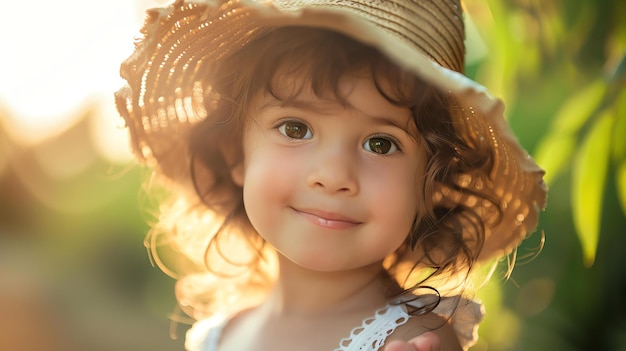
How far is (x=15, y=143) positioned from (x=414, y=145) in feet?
8.39

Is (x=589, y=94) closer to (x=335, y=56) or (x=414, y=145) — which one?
(x=414, y=145)

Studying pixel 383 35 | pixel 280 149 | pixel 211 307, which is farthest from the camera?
pixel 211 307

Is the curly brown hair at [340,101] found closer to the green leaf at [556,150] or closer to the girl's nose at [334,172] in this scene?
the girl's nose at [334,172]

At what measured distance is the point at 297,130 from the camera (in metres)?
1.19

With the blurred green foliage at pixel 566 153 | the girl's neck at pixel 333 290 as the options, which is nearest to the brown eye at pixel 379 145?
the girl's neck at pixel 333 290

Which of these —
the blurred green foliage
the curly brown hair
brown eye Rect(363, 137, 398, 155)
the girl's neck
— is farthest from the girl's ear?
the blurred green foliage

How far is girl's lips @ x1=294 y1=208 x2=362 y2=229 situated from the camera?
115 centimetres

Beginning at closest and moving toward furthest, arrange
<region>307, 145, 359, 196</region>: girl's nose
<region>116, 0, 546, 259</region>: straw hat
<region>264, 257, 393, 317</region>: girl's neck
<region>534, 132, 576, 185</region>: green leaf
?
1. <region>116, 0, 546, 259</region>: straw hat
2. <region>307, 145, 359, 196</region>: girl's nose
3. <region>264, 257, 393, 317</region>: girl's neck
4. <region>534, 132, 576, 185</region>: green leaf

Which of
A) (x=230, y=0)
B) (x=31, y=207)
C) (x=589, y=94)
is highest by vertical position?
(x=230, y=0)

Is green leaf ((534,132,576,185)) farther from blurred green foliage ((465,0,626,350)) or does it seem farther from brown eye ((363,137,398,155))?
brown eye ((363,137,398,155))

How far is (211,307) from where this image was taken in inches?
67.4

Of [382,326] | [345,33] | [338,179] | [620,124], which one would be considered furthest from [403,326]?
[620,124]

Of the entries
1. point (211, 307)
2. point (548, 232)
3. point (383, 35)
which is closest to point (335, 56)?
point (383, 35)

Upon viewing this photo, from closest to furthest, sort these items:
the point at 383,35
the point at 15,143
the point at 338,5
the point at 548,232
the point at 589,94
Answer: the point at 383,35
the point at 338,5
the point at 589,94
the point at 548,232
the point at 15,143
